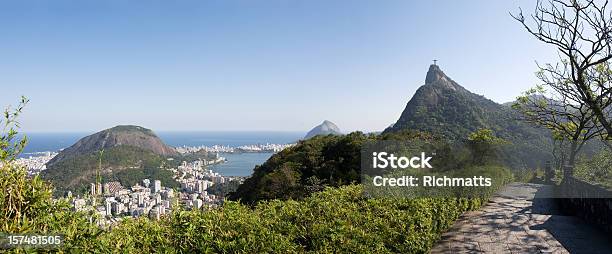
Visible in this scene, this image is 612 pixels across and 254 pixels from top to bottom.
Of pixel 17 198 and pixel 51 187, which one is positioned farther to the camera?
pixel 51 187

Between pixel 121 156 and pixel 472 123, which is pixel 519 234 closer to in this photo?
pixel 472 123

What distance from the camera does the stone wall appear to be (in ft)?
21.3

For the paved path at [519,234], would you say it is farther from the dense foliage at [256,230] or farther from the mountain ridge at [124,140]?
the mountain ridge at [124,140]

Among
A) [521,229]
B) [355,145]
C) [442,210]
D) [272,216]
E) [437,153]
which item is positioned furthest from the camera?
[355,145]

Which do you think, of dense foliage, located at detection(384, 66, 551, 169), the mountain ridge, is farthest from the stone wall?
the mountain ridge

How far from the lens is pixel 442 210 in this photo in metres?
5.91

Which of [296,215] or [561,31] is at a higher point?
[561,31]

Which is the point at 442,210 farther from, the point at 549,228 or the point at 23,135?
the point at 23,135

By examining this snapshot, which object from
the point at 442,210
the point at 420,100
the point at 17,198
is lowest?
the point at 442,210

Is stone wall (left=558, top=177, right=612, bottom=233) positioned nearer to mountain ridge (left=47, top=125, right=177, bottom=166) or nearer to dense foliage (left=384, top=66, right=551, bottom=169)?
dense foliage (left=384, top=66, right=551, bottom=169)

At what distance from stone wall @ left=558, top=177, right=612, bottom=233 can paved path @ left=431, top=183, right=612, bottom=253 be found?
0.72ft

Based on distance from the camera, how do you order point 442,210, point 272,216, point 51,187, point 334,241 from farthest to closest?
point 442,210 → point 272,216 → point 334,241 → point 51,187

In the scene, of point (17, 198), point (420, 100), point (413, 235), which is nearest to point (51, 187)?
point (17, 198)

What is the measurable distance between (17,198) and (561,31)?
10.3m
